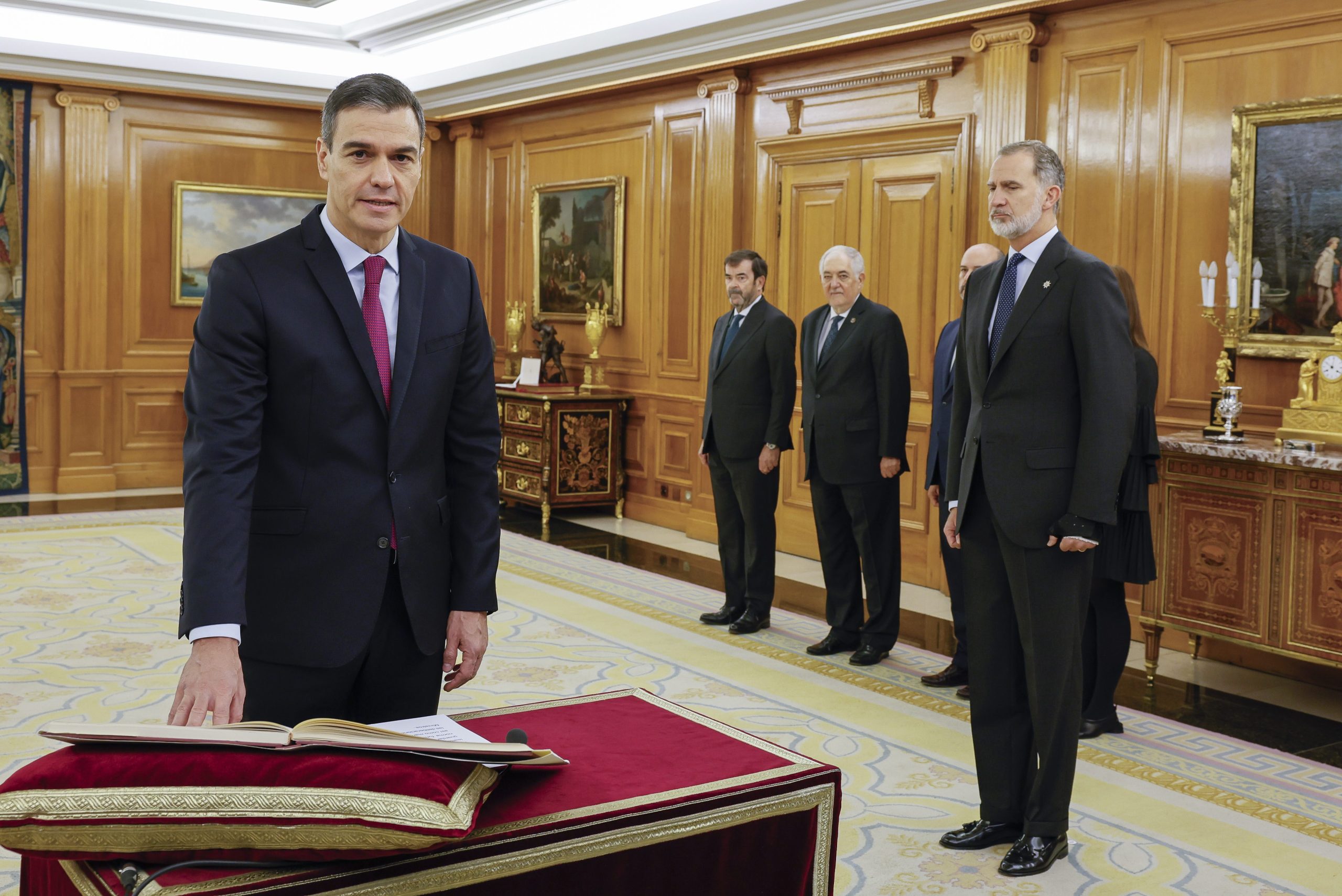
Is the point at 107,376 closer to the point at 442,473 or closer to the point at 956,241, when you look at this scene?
the point at 956,241

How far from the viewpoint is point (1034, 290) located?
346 cm

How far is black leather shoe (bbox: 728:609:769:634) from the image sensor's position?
620 cm

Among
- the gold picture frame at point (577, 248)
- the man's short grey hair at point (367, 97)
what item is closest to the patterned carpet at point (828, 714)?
the man's short grey hair at point (367, 97)

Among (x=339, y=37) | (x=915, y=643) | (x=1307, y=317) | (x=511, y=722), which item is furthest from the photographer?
(x=339, y=37)

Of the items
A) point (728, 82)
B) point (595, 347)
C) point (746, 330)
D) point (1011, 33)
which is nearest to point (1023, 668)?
point (746, 330)

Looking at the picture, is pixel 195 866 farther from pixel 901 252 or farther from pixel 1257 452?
pixel 901 252

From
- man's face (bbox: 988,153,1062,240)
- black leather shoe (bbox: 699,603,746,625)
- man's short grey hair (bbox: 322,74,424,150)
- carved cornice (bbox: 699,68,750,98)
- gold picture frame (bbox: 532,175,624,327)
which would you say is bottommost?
black leather shoe (bbox: 699,603,746,625)

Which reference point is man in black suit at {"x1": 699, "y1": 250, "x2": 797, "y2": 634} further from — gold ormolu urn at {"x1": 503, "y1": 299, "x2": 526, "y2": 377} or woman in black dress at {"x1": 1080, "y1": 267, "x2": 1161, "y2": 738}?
gold ormolu urn at {"x1": 503, "y1": 299, "x2": 526, "y2": 377}

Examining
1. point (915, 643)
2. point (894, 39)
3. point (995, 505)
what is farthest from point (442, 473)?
point (894, 39)

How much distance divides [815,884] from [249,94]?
34.6 feet

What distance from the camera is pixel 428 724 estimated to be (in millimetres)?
2027

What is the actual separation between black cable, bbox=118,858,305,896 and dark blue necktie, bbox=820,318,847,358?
450cm

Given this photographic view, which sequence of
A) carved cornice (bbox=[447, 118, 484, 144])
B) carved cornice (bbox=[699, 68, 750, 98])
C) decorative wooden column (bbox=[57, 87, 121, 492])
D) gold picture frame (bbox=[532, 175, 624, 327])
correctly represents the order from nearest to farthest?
carved cornice (bbox=[699, 68, 750, 98]) → gold picture frame (bbox=[532, 175, 624, 327]) → decorative wooden column (bbox=[57, 87, 121, 492]) → carved cornice (bbox=[447, 118, 484, 144])

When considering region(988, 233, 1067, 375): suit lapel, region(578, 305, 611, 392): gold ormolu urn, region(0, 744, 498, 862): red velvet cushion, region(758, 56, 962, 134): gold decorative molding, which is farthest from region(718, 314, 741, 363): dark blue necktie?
region(0, 744, 498, 862): red velvet cushion
